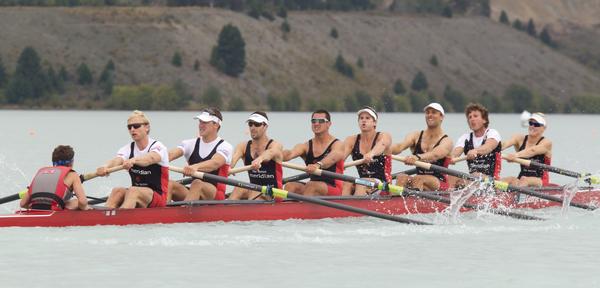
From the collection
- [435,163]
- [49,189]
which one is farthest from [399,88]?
[49,189]

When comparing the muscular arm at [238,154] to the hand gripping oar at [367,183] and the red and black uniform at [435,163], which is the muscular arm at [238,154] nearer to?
the hand gripping oar at [367,183]

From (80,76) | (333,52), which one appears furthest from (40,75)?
(333,52)

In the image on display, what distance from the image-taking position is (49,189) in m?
17.8

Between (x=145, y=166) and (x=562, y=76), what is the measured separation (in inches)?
7079

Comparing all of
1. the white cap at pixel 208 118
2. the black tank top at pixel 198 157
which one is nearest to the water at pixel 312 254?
the black tank top at pixel 198 157

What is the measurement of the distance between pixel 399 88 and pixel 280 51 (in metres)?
18.2

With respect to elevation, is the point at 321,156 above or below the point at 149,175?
above

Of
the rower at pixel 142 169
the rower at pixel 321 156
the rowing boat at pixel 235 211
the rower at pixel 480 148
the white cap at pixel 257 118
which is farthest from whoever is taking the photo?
the rower at pixel 480 148

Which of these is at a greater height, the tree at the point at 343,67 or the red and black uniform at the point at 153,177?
the tree at the point at 343,67

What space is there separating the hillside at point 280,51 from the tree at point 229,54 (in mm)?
1291

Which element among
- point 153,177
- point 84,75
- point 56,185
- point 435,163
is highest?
point 84,75

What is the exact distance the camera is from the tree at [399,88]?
172m

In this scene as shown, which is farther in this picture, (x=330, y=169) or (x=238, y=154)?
(x=330, y=169)

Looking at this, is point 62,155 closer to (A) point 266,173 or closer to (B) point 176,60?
(A) point 266,173
